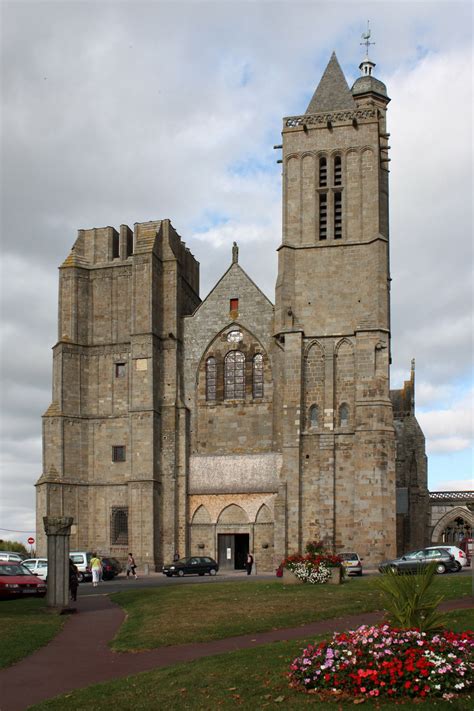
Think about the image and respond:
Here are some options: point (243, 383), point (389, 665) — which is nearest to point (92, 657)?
point (389, 665)

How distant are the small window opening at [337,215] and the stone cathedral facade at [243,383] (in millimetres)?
191

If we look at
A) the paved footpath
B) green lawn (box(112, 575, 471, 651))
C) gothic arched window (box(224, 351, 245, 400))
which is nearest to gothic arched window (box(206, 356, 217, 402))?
gothic arched window (box(224, 351, 245, 400))

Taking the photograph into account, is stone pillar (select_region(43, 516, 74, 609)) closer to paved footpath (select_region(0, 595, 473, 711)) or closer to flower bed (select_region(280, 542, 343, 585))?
paved footpath (select_region(0, 595, 473, 711))

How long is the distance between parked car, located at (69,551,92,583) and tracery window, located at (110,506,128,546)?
6.59 m

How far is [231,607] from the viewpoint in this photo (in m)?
23.9

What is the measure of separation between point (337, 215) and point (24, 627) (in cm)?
3531

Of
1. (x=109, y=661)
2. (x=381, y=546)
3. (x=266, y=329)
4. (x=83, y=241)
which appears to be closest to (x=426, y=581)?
(x=109, y=661)

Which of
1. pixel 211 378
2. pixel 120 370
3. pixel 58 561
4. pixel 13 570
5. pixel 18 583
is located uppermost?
pixel 120 370

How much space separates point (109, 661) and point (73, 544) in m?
36.0

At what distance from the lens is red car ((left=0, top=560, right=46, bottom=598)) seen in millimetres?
29328

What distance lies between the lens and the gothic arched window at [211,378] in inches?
2103

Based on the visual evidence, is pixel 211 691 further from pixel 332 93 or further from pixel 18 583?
pixel 332 93

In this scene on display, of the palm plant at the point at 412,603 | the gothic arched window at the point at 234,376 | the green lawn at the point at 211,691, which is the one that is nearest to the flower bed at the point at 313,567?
the green lawn at the point at 211,691

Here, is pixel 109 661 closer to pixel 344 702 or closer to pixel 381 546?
pixel 344 702
